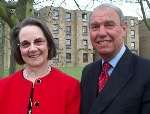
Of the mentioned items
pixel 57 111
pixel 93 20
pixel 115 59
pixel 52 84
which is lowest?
pixel 57 111

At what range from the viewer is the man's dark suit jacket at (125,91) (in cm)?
369

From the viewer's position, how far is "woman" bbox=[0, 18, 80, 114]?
4383 millimetres

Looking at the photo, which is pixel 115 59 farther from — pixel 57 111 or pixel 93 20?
pixel 57 111

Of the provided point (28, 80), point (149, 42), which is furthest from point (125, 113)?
point (149, 42)

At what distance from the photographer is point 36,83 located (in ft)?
14.8

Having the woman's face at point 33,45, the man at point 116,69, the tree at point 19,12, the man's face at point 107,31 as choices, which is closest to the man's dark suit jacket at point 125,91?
the man at point 116,69

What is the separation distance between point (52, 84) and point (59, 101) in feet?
0.76

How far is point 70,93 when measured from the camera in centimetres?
449

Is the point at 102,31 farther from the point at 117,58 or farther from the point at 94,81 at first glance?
the point at 94,81

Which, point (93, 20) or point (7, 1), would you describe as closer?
point (93, 20)

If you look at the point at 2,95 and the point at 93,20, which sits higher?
the point at 93,20

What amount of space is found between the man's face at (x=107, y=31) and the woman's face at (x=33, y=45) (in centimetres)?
70

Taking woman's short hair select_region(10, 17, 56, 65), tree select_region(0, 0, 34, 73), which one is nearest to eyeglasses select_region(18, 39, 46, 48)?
woman's short hair select_region(10, 17, 56, 65)

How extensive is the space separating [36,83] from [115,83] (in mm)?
1009
